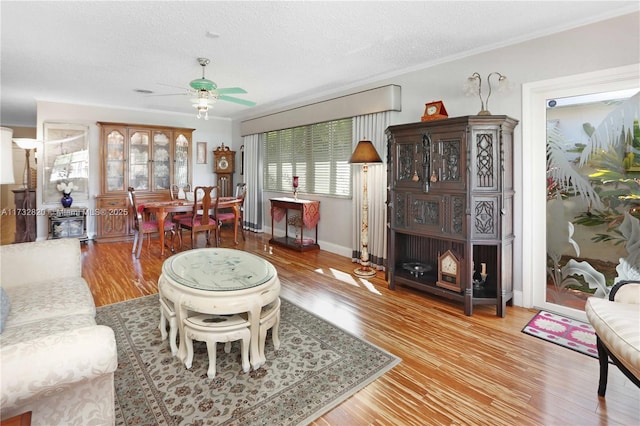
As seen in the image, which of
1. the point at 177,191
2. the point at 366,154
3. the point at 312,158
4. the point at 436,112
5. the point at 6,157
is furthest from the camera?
the point at 177,191

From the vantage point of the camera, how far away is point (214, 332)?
2.02 m

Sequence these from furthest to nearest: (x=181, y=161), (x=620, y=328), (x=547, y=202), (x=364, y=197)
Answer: (x=181, y=161)
(x=364, y=197)
(x=547, y=202)
(x=620, y=328)

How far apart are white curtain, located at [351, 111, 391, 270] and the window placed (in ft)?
1.09

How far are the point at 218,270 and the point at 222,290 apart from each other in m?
0.48

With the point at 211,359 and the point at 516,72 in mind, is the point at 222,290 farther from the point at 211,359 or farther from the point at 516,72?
the point at 516,72

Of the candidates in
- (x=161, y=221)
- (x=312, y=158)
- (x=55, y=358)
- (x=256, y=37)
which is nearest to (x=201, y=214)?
(x=161, y=221)

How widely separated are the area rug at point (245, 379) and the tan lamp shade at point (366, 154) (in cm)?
211

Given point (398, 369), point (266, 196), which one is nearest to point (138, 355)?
point (398, 369)

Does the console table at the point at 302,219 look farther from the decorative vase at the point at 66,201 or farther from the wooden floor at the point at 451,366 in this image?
the decorative vase at the point at 66,201

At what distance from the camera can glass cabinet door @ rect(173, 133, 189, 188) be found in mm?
6953

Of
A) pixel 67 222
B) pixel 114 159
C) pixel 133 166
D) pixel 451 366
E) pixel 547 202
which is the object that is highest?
pixel 114 159

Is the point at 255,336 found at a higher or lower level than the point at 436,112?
lower

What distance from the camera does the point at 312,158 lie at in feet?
19.0

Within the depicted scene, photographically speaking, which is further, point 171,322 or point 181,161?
point 181,161
